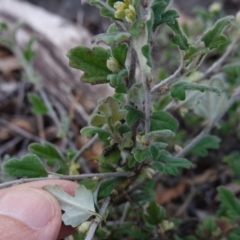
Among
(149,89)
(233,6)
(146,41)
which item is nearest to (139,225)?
Result: (149,89)

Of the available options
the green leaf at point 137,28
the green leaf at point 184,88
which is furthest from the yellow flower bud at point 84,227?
the green leaf at point 137,28

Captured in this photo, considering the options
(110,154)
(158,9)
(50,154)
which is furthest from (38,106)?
(158,9)

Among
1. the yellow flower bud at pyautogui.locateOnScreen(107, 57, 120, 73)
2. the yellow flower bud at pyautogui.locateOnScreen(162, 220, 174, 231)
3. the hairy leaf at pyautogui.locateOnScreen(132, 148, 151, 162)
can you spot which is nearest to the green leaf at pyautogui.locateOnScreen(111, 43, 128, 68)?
the yellow flower bud at pyautogui.locateOnScreen(107, 57, 120, 73)

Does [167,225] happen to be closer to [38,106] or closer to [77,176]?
[77,176]

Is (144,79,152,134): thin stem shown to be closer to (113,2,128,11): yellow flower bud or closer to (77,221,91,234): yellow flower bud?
(113,2,128,11): yellow flower bud

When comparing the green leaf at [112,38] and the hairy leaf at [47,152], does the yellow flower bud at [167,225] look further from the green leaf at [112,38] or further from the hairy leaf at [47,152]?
the green leaf at [112,38]

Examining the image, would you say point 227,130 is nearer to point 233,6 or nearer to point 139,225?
point 139,225
